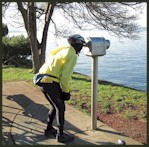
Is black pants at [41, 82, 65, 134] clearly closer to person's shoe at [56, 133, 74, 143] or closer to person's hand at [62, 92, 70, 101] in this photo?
person's hand at [62, 92, 70, 101]

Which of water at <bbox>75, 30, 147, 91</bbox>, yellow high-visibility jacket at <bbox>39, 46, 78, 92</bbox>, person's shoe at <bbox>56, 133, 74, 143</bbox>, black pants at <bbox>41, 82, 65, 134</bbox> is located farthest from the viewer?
water at <bbox>75, 30, 147, 91</bbox>

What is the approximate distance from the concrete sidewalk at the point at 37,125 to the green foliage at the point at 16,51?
6.49 meters

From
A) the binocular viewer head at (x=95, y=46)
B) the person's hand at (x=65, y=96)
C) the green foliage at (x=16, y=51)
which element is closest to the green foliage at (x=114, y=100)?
the binocular viewer head at (x=95, y=46)

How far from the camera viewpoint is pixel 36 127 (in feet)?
17.0

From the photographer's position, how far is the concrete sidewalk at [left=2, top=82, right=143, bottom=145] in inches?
183

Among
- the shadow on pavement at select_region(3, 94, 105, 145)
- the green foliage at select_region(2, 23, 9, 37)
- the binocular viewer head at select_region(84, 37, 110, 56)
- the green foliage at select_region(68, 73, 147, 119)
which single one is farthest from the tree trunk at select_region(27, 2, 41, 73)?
the green foliage at select_region(2, 23, 9, 37)

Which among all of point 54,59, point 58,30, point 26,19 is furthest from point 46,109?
point 58,30

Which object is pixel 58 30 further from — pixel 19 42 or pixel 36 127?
pixel 36 127

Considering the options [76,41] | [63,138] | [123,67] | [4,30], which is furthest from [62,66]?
[4,30]

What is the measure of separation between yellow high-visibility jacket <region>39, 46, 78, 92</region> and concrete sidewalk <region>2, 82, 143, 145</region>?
943mm

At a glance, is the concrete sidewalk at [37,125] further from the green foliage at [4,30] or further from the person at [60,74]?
the green foliage at [4,30]

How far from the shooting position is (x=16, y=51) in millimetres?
13422

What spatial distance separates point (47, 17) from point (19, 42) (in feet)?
9.85

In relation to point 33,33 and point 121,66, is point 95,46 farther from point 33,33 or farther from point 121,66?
point 121,66
